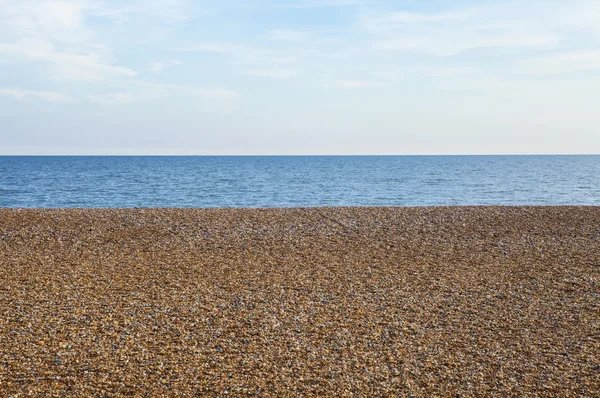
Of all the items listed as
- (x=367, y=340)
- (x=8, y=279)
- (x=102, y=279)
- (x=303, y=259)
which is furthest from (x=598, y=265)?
(x=8, y=279)

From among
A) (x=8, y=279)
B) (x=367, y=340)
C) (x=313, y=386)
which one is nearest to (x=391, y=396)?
(x=313, y=386)

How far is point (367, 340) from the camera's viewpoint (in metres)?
7.09

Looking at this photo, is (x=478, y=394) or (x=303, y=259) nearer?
(x=478, y=394)

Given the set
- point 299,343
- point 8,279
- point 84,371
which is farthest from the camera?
point 8,279

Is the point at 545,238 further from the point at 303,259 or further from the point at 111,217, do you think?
the point at 111,217

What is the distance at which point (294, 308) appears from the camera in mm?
8281

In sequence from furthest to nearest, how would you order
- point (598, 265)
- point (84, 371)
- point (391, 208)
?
point (391, 208)
point (598, 265)
point (84, 371)

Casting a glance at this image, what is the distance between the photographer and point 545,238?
14.1 m

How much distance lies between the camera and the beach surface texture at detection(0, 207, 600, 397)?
19.7 ft

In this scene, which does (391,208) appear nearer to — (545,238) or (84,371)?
(545,238)

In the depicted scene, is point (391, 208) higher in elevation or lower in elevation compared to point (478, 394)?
higher

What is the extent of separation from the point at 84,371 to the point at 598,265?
10541 millimetres

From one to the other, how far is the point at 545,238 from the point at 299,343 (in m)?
9.74

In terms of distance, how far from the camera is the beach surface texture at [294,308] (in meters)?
6.00
